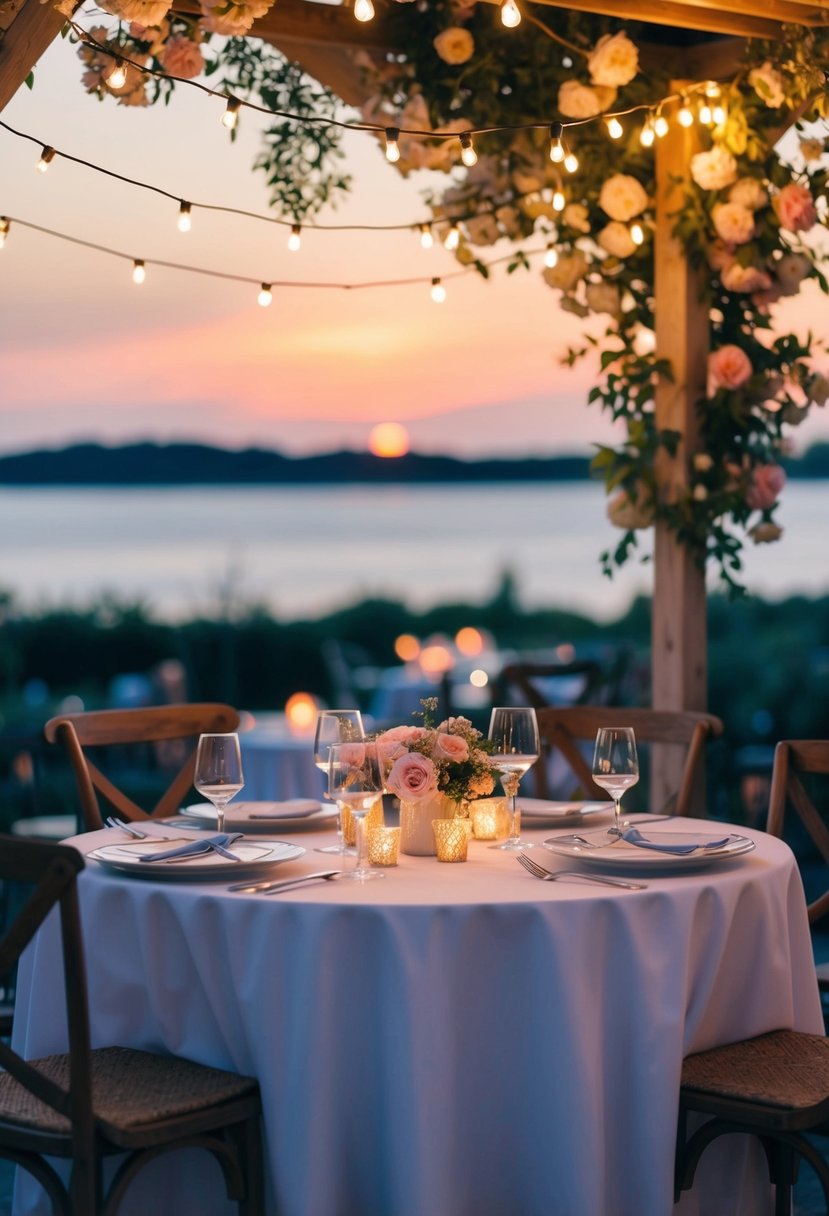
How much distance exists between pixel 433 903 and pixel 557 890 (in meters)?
0.23

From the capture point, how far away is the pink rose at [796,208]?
4.20 meters

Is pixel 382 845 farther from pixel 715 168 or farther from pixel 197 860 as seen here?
pixel 715 168

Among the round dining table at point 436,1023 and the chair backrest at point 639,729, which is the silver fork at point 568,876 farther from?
the chair backrest at point 639,729

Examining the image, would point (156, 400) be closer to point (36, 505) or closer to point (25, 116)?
point (36, 505)

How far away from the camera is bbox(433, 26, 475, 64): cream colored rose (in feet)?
14.7

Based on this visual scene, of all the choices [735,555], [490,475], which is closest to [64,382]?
[490,475]

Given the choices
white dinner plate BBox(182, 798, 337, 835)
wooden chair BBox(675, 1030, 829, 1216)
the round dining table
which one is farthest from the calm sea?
the round dining table

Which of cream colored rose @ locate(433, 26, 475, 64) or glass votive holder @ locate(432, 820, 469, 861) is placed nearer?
glass votive holder @ locate(432, 820, 469, 861)

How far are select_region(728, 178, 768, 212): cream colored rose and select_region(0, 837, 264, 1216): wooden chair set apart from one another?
2.94m

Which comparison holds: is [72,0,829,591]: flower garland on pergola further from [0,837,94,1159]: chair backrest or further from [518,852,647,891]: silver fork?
[0,837,94,1159]: chair backrest

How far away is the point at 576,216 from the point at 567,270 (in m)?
0.17

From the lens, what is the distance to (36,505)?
8578 millimetres

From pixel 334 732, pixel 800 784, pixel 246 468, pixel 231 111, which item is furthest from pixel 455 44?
pixel 246 468

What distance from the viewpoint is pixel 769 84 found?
13.6 feet
